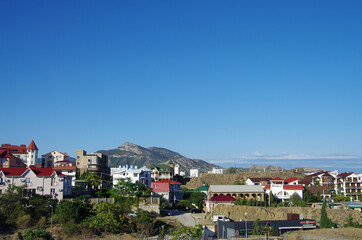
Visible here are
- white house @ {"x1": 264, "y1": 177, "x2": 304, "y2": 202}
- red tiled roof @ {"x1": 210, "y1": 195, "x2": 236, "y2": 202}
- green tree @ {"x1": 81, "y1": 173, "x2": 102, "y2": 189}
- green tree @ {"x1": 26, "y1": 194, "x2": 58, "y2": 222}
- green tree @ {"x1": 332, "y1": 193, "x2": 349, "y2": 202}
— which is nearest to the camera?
green tree @ {"x1": 26, "y1": 194, "x2": 58, "y2": 222}

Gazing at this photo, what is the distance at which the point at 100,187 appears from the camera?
7075 centimetres

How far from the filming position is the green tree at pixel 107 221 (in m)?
45.7

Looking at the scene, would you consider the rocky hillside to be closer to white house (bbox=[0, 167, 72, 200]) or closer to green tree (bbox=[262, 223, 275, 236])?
white house (bbox=[0, 167, 72, 200])

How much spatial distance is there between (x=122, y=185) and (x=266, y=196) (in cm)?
2513

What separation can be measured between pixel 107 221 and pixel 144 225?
4.59m

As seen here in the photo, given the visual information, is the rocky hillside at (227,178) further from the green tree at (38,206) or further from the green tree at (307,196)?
the green tree at (38,206)

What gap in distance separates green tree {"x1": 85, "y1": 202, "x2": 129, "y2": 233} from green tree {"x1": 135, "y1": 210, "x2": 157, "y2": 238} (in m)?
1.79

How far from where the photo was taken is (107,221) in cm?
4569

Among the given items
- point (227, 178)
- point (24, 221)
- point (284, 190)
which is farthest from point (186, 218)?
point (227, 178)

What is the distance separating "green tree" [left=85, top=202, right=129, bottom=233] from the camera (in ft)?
150

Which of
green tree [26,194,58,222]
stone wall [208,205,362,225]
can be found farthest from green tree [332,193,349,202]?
green tree [26,194,58,222]

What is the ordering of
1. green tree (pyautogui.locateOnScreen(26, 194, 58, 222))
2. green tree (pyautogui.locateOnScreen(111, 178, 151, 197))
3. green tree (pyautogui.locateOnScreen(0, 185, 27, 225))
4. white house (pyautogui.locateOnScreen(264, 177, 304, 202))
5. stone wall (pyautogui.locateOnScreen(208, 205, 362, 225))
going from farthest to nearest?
1. white house (pyautogui.locateOnScreen(264, 177, 304, 202))
2. green tree (pyautogui.locateOnScreen(111, 178, 151, 197))
3. stone wall (pyautogui.locateOnScreen(208, 205, 362, 225))
4. green tree (pyautogui.locateOnScreen(26, 194, 58, 222))
5. green tree (pyautogui.locateOnScreen(0, 185, 27, 225))

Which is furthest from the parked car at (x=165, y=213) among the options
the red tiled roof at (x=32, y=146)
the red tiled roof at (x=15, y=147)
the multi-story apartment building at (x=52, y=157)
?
the red tiled roof at (x=15, y=147)

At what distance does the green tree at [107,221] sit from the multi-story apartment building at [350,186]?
4818 centimetres
